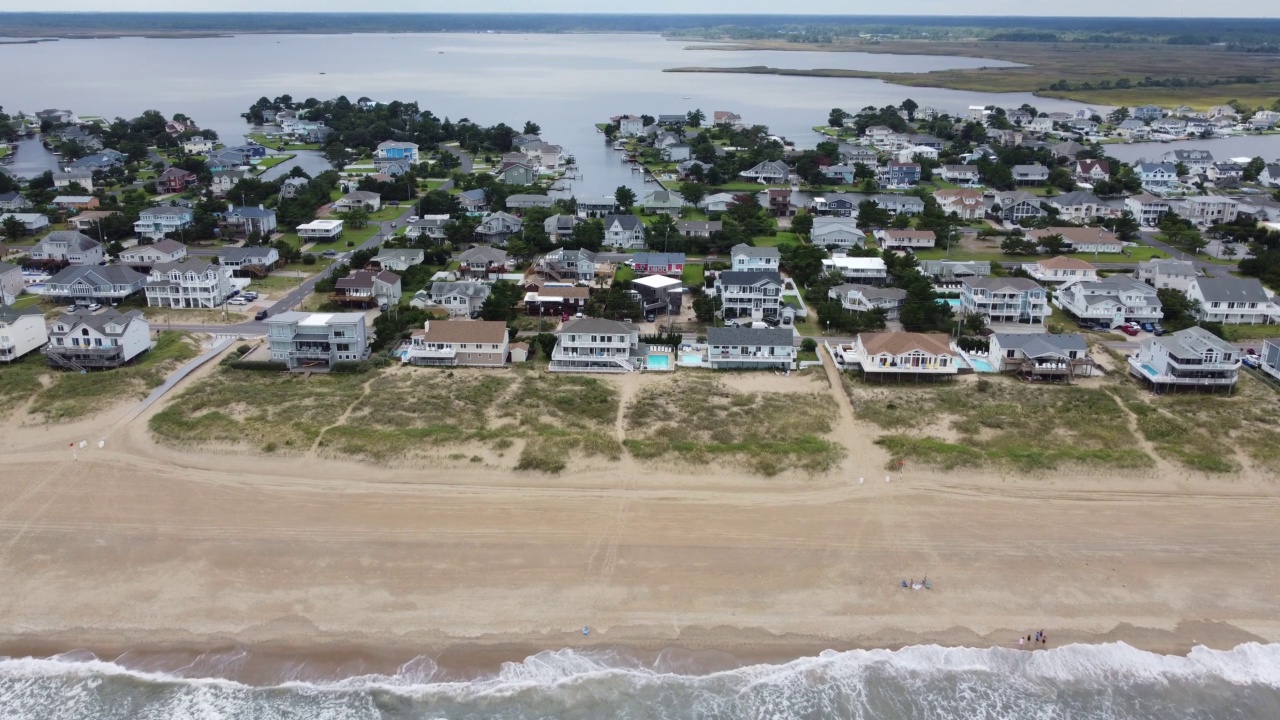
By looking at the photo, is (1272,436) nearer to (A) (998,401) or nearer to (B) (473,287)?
(A) (998,401)

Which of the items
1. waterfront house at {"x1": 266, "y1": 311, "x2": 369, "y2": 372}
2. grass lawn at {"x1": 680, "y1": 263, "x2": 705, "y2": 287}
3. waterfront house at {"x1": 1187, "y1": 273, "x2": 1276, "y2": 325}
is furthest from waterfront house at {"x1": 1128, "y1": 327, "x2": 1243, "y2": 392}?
waterfront house at {"x1": 266, "y1": 311, "x2": 369, "y2": 372}

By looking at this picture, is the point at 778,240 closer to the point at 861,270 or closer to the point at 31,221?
the point at 861,270

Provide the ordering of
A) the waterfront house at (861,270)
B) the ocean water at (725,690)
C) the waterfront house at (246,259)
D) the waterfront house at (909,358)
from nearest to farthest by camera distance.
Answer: the ocean water at (725,690) → the waterfront house at (909,358) → the waterfront house at (861,270) → the waterfront house at (246,259)

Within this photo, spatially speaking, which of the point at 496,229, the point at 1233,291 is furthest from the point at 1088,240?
the point at 496,229

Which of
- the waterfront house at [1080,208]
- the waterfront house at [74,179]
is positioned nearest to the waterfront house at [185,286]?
the waterfront house at [74,179]

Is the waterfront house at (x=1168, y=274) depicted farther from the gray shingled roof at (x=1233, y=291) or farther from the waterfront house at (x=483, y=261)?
the waterfront house at (x=483, y=261)
